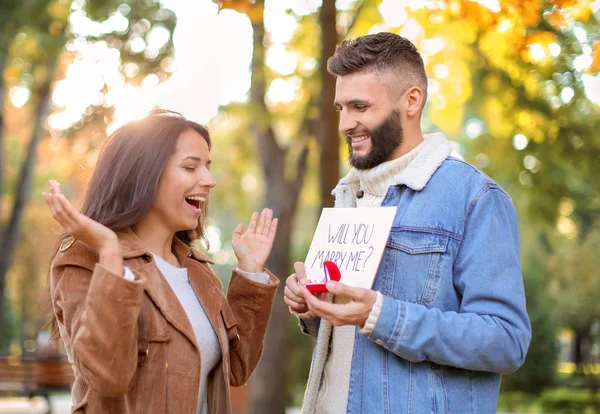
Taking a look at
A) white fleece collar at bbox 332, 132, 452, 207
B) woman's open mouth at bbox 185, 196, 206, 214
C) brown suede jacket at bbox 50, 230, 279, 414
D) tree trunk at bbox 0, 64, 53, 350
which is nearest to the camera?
brown suede jacket at bbox 50, 230, 279, 414

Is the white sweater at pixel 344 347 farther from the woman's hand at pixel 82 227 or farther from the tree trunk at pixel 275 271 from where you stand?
the tree trunk at pixel 275 271

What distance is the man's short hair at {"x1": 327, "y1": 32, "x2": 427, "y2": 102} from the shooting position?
3186mm

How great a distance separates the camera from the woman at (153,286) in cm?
288

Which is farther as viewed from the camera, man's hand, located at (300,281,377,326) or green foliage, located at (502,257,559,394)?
green foliage, located at (502,257,559,394)

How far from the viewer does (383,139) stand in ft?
10.5

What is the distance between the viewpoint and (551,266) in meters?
17.5

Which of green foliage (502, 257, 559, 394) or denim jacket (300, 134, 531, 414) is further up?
denim jacket (300, 134, 531, 414)

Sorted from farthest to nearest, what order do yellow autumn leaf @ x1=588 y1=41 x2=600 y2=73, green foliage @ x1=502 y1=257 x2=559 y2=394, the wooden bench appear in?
green foliage @ x1=502 y1=257 x2=559 y2=394 < the wooden bench < yellow autumn leaf @ x1=588 y1=41 x2=600 y2=73

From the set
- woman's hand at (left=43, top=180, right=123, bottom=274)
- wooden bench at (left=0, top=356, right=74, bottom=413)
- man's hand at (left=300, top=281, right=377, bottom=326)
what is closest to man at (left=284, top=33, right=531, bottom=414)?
man's hand at (left=300, top=281, right=377, bottom=326)

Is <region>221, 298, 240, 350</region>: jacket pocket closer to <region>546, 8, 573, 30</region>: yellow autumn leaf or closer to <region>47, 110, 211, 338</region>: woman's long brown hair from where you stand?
<region>47, 110, 211, 338</region>: woman's long brown hair

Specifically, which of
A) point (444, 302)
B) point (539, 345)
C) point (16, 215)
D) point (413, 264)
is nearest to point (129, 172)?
point (413, 264)

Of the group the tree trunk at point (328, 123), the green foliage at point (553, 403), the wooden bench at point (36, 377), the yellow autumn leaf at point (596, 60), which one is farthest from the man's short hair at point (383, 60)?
the green foliage at point (553, 403)

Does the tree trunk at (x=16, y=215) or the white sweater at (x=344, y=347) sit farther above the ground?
the white sweater at (x=344, y=347)

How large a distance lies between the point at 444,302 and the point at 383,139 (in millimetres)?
697
